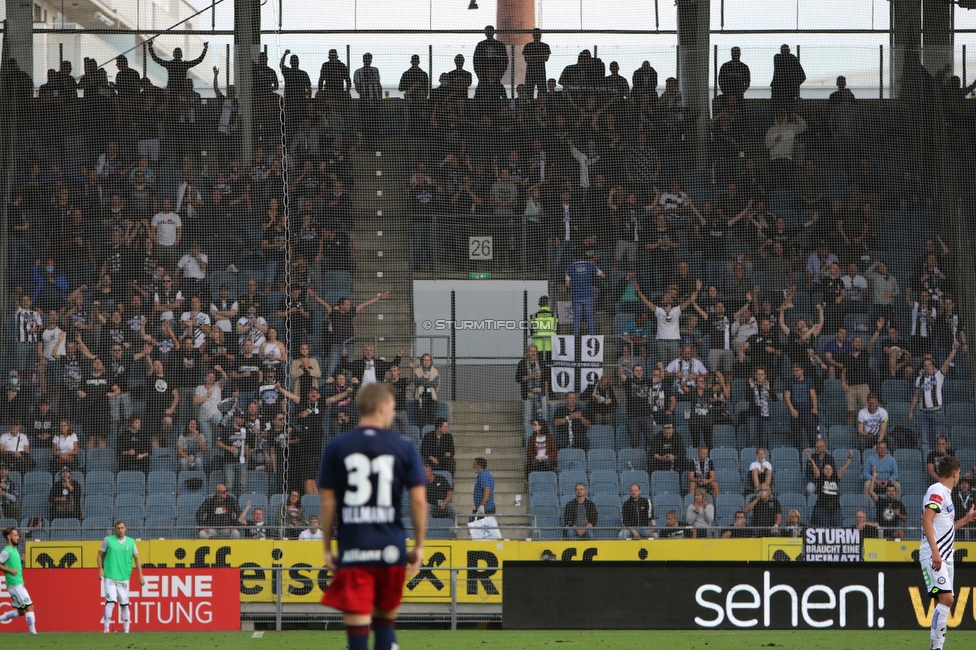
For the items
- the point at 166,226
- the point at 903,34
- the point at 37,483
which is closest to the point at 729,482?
the point at 903,34

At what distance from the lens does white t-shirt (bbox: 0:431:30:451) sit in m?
15.8

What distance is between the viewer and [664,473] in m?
15.5

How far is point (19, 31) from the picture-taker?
16.8 metres

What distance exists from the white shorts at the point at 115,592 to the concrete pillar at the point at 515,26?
8519 mm

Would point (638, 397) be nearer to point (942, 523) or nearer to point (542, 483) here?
point (542, 483)

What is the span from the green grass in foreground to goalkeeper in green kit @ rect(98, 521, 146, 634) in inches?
18.8

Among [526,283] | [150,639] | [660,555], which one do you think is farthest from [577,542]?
[150,639]

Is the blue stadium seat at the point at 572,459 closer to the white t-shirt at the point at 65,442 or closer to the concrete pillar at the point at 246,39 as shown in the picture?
the white t-shirt at the point at 65,442

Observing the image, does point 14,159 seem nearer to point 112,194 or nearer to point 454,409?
point 112,194

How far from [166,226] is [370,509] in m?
12.5

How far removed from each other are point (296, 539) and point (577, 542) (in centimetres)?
336

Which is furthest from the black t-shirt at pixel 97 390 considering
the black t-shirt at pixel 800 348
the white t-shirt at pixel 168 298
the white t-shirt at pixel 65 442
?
the black t-shirt at pixel 800 348

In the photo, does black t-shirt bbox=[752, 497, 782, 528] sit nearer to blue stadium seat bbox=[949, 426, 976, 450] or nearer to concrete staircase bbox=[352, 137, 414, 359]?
blue stadium seat bbox=[949, 426, 976, 450]

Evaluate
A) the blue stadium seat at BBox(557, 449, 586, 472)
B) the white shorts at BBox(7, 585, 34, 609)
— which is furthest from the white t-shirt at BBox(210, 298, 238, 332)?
the blue stadium seat at BBox(557, 449, 586, 472)
